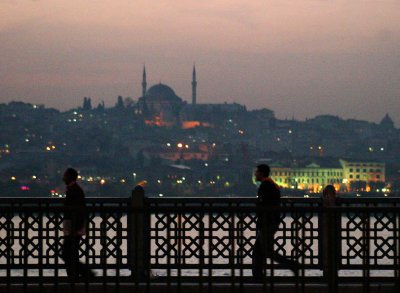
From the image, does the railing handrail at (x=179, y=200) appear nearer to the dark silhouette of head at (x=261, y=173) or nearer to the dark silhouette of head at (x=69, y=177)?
the dark silhouette of head at (x=261, y=173)

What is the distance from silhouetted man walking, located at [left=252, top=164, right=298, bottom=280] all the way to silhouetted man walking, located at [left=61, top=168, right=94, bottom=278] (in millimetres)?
1408

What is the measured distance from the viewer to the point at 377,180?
180 meters

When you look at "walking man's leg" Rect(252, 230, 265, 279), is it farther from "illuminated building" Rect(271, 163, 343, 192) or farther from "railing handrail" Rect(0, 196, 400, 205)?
"illuminated building" Rect(271, 163, 343, 192)

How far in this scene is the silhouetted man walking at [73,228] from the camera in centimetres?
901

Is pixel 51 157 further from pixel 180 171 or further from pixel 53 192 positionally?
pixel 53 192

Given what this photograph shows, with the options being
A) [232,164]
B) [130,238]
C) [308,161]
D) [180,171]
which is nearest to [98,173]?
[180,171]

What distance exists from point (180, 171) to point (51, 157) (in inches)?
1116

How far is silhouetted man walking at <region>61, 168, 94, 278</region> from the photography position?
9008 mm

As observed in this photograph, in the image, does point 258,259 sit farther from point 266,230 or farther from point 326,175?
point 326,175

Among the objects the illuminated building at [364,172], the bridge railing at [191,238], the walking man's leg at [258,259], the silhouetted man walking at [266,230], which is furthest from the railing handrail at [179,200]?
the illuminated building at [364,172]

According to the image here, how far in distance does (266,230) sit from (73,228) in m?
1.46

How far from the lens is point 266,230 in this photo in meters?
8.98

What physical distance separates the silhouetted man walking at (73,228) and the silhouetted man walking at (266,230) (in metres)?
1.41

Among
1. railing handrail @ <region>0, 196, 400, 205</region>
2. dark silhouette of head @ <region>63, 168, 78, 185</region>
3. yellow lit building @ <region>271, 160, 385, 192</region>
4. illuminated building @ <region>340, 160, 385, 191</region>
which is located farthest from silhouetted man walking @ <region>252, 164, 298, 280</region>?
illuminated building @ <region>340, 160, 385, 191</region>
